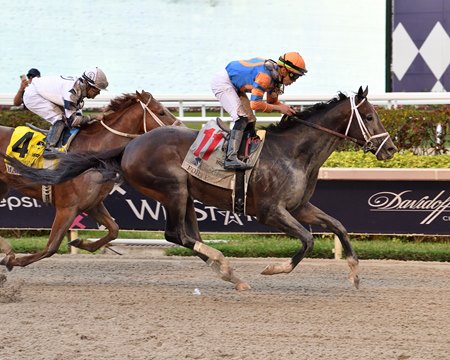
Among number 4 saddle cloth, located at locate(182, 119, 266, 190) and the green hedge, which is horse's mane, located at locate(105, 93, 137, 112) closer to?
number 4 saddle cloth, located at locate(182, 119, 266, 190)

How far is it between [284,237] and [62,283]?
236 cm

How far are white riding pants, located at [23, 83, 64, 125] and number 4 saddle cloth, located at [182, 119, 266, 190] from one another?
119 centimetres

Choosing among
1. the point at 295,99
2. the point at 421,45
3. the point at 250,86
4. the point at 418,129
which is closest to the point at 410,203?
the point at 418,129

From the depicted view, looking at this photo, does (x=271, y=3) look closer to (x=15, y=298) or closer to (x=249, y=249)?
(x=249, y=249)

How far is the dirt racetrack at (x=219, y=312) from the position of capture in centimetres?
509

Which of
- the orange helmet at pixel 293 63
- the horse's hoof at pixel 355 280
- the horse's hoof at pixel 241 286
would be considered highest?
the orange helmet at pixel 293 63

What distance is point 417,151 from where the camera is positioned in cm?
952

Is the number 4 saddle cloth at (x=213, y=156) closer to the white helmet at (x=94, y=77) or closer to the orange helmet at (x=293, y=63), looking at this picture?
the orange helmet at (x=293, y=63)

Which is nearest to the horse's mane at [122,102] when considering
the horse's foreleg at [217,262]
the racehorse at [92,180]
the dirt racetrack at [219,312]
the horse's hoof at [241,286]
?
the racehorse at [92,180]

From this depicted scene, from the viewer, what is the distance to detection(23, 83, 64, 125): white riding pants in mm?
7449

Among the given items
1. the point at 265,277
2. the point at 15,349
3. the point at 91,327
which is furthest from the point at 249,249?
the point at 15,349

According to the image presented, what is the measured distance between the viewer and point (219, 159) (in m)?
6.73

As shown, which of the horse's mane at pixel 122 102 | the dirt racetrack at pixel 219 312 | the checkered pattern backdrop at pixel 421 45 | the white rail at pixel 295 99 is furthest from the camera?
the checkered pattern backdrop at pixel 421 45

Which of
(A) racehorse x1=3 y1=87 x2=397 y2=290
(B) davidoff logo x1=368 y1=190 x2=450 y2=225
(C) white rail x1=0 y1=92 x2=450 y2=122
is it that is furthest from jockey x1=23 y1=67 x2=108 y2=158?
(B) davidoff logo x1=368 y1=190 x2=450 y2=225
